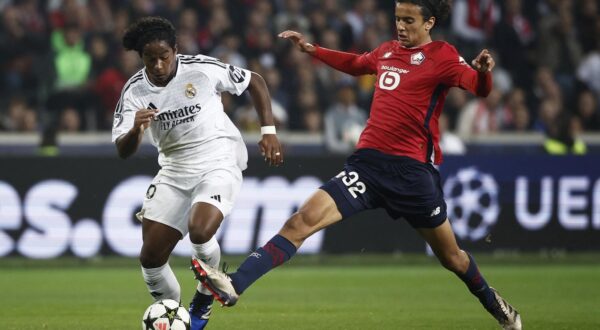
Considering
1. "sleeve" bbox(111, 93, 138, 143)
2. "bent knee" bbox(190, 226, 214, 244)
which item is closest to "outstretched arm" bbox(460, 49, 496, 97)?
"bent knee" bbox(190, 226, 214, 244)

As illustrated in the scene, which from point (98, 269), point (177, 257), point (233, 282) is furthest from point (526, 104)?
point (233, 282)

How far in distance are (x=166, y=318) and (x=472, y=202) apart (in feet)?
28.8

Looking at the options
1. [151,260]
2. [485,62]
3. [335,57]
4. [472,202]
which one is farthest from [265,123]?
[472,202]

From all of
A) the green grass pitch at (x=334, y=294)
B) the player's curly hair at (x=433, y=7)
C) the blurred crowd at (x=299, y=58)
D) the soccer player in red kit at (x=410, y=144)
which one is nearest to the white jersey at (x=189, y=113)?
the soccer player in red kit at (x=410, y=144)

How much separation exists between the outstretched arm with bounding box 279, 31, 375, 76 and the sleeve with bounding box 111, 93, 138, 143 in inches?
47.0

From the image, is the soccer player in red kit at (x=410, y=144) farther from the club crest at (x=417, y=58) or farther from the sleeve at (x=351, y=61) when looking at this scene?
the sleeve at (x=351, y=61)

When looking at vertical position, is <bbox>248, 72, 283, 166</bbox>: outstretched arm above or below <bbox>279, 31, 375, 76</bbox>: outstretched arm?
below

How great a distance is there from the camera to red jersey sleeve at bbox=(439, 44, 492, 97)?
7943 millimetres

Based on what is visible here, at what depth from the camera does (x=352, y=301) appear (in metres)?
11.7

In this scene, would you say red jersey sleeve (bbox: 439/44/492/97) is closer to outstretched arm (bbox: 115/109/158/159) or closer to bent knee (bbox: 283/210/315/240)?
bent knee (bbox: 283/210/315/240)

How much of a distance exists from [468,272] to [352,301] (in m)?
3.31

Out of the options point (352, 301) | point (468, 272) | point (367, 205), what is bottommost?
point (352, 301)

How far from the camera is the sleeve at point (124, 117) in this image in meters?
8.40

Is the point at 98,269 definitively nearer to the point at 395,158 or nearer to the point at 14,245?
the point at 14,245
